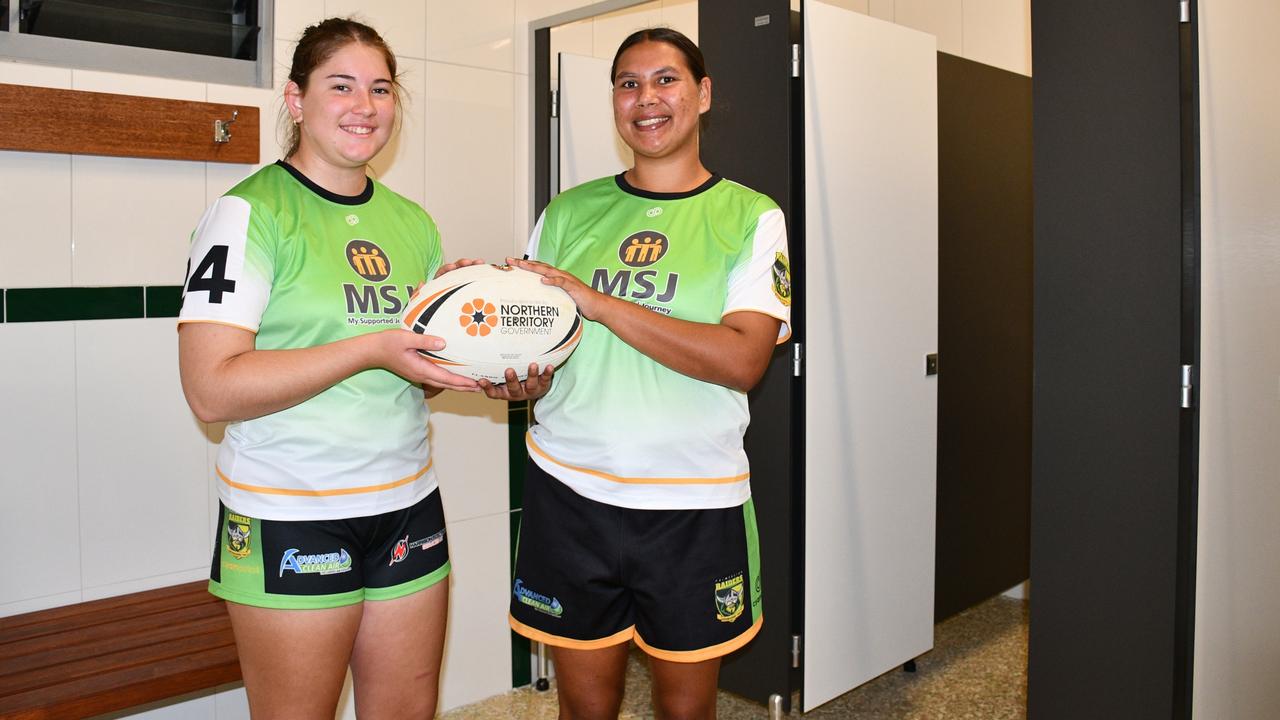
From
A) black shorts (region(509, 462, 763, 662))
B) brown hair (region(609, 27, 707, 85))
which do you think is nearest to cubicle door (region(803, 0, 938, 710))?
brown hair (region(609, 27, 707, 85))

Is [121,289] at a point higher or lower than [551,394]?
higher

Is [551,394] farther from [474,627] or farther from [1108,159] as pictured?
[474,627]

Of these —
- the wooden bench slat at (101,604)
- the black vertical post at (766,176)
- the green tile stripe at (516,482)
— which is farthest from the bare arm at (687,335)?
the green tile stripe at (516,482)

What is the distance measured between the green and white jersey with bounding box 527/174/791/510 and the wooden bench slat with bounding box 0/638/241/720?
3.16 ft

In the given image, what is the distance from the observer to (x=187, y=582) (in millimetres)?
2416

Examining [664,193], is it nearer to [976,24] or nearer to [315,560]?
[315,560]

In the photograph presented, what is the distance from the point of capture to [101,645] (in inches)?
81.4

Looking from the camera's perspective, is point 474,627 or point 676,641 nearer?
point 676,641

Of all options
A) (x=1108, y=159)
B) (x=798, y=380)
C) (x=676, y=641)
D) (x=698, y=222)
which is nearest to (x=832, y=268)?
(x=798, y=380)

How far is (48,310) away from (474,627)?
1.44 m

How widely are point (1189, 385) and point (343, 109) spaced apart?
5.14 feet

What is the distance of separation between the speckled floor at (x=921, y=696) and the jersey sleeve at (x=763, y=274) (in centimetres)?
165

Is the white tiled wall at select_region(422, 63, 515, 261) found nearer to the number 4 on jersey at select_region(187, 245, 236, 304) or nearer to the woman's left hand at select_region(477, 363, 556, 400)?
the woman's left hand at select_region(477, 363, 556, 400)

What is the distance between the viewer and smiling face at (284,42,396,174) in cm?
151
